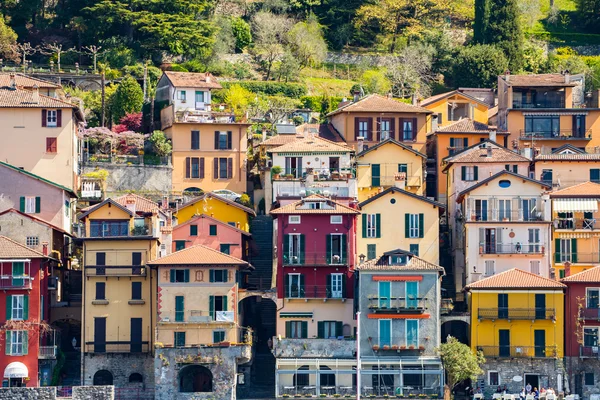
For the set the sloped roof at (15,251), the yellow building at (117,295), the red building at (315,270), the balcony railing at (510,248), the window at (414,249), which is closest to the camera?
the sloped roof at (15,251)

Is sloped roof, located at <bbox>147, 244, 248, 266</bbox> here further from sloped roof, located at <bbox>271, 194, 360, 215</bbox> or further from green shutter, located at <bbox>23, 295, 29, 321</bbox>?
green shutter, located at <bbox>23, 295, 29, 321</bbox>

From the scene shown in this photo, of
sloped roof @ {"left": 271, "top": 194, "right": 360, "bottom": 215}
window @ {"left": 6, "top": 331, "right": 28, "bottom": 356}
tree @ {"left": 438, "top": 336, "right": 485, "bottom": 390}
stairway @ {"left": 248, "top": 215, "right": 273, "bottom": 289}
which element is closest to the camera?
tree @ {"left": 438, "top": 336, "right": 485, "bottom": 390}

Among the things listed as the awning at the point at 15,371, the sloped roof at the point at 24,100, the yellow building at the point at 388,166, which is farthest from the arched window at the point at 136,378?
the yellow building at the point at 388,166

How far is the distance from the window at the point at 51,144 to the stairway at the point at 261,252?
12.9 metres

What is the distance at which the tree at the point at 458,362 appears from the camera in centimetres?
9369

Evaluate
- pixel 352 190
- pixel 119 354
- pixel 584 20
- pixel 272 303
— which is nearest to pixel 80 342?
pixel 119 354

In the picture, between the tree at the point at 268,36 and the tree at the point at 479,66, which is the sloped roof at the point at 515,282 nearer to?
the tree at the point at 479,66

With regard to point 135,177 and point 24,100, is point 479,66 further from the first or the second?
point 24,100

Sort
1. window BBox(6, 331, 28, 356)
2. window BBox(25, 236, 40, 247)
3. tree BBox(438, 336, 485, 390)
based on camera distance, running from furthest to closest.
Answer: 1. window BBox(25, 236, 40, 247)
2. window BBox(6, 331, 28, 356)
3. tree BBox(438, 336, 485, 390)

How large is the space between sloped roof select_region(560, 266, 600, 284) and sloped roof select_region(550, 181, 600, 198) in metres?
6.40

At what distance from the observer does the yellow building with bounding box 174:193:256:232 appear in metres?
105

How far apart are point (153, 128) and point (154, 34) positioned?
14.0 m

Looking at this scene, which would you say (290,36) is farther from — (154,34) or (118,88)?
(118,88)

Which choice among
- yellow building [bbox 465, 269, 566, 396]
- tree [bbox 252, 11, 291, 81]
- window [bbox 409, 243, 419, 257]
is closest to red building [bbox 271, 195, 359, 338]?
window [bbox 409, 243, 419, 257]
